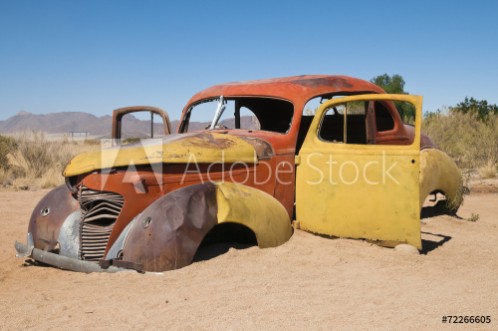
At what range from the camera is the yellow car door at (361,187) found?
15.6 ft

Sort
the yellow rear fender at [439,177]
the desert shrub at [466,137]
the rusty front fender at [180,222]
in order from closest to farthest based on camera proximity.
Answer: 1. the rusty front fender at [180,222]
2. the yellow rear fender at [439,177]
3. the desert shrub at [466,137]

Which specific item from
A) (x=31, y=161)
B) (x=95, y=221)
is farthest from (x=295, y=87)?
(x=31, y=161)

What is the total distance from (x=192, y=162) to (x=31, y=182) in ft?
33.2

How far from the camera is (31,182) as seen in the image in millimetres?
13250

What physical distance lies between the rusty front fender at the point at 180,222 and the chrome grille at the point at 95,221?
0.89 feet

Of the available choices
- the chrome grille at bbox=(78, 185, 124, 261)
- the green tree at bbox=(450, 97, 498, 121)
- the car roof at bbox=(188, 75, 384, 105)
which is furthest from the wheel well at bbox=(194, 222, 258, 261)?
the green tree at bbox=(450, 97, 498, 121)

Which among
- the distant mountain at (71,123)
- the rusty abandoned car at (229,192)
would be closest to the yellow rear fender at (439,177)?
the rusty abandoned car at (229,192)

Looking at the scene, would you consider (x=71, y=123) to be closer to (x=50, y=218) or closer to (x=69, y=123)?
(x=69, y=123)

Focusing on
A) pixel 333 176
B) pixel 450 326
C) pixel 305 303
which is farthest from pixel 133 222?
pixel 450 326

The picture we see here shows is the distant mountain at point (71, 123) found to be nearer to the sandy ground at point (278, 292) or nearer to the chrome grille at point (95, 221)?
the chrome grille at point (95, 221)

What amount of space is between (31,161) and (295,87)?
11892mm

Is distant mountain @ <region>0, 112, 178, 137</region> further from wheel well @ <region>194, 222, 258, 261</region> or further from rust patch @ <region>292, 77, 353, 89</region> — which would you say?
wheel well @ <region>194, 222, 258, 261</region>

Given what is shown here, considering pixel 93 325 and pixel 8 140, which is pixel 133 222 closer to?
pixel 93 325

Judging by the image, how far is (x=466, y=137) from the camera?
1589 centimetres
